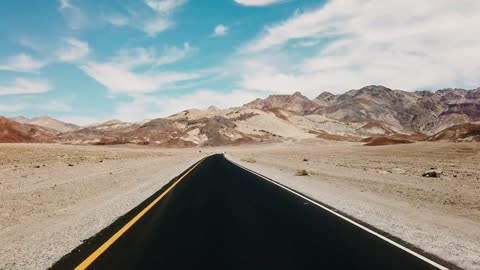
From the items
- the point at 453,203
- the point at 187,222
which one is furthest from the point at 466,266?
the point at 453,203

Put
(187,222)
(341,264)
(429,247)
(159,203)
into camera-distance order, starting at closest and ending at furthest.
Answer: (341,264) < (429,247) < (187,222) < (159,203)

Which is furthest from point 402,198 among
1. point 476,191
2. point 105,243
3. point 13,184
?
point 13,184

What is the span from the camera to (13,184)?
26328mm

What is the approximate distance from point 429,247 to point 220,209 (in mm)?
6624

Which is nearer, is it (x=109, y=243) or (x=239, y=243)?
(x=239, y=243)

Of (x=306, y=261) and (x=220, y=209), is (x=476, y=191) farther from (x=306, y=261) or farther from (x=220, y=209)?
(x=306, y=261)

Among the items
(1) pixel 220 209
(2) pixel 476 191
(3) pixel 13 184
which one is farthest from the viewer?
(3) pixel 13 184

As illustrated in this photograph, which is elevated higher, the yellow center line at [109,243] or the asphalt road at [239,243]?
the yellow center line at [109,243]

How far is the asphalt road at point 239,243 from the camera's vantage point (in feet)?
26.0

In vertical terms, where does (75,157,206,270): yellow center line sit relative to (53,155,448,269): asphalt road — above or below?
above

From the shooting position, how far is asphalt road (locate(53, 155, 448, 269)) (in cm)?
794

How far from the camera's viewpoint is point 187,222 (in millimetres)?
12172

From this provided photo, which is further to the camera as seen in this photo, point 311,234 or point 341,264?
point 311,234

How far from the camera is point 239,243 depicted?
372 inches
